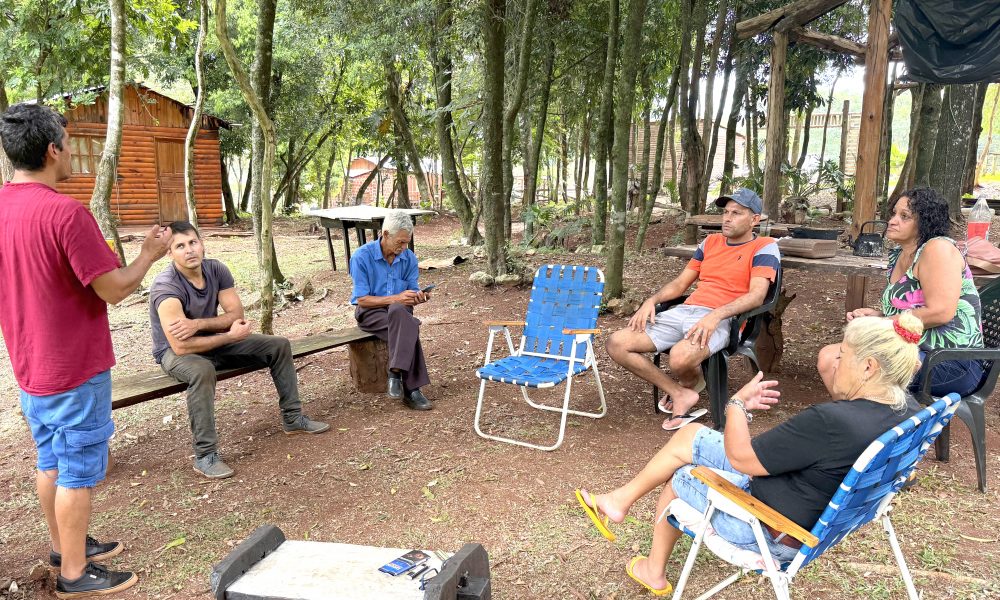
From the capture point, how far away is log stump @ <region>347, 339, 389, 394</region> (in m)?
5.01

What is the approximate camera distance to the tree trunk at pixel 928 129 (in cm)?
1034

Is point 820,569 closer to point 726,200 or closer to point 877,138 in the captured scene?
point 726,200

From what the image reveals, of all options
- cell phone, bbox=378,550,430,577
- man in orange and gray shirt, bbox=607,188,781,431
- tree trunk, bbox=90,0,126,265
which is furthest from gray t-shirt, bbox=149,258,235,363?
tree trunk, bbox=90,0,126,265

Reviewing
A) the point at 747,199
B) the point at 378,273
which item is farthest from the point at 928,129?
the point at 378,273

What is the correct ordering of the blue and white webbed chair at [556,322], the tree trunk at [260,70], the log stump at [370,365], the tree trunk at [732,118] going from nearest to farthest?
1. the blue and white webbed chair at [556,322]
2. the log stump at [370,365]
3. the tree trunk at [260,70]
4. the tree trunk at [732,118]

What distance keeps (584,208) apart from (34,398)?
16.8m

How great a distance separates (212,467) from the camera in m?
3.74

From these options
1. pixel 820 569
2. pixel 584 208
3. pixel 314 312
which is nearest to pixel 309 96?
pixel 584 208

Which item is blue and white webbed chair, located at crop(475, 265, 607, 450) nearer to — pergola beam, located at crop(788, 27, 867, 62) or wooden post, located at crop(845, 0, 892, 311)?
wooden post, located at crop(845, 0, 892, 311)

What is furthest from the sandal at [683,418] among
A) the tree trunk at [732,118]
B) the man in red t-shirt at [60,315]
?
the tree trunk at [732,118]

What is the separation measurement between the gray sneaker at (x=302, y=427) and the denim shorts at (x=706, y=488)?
8.56ft

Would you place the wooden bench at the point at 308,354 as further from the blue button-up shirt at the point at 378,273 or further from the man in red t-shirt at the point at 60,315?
the man in red t-shirt at the point at 60,315

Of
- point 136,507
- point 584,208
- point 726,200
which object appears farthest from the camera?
point 584,208

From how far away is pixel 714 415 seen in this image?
159 inches
